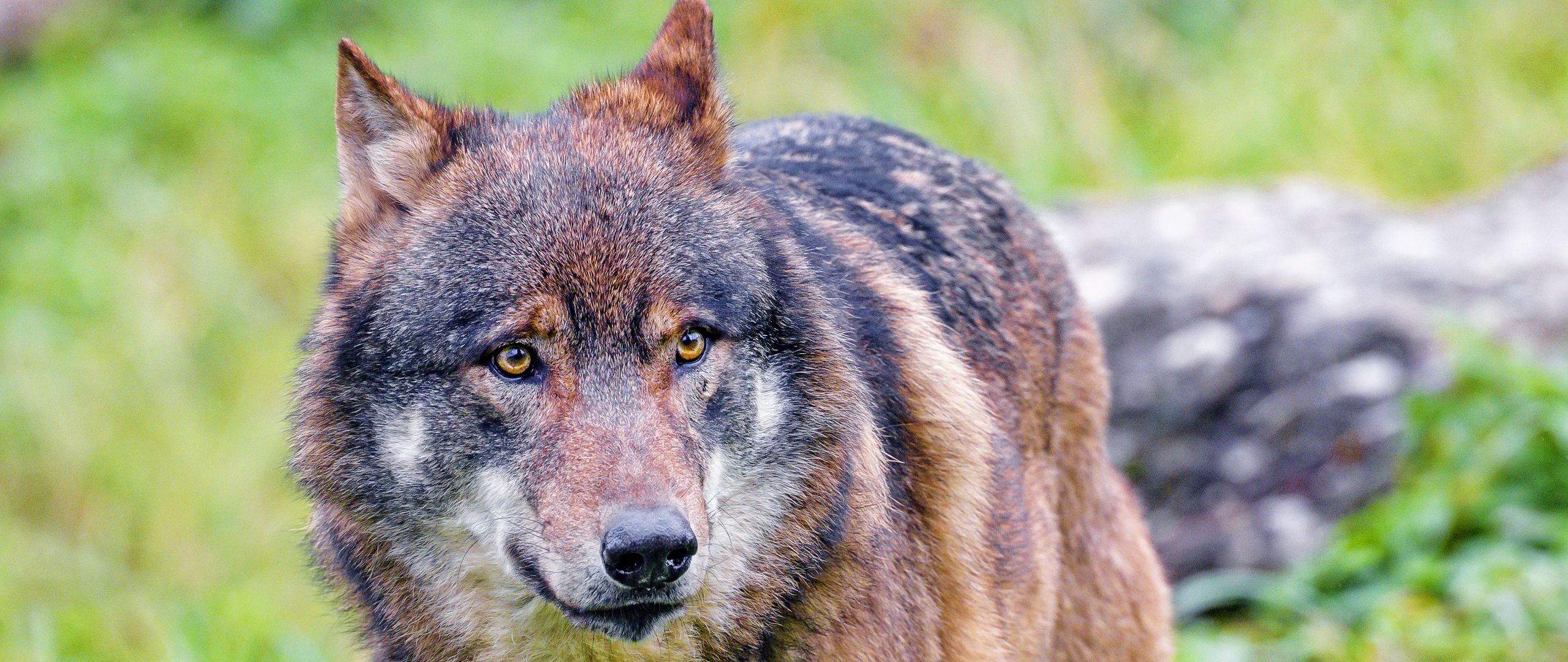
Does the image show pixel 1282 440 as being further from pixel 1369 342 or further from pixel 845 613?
pixel 845 613

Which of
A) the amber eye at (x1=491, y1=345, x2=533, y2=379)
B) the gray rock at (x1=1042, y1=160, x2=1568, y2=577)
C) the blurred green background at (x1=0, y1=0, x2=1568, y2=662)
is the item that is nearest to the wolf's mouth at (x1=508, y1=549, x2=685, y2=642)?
the amber eye at (x1=491, y1=345, x2=533, y2=379)

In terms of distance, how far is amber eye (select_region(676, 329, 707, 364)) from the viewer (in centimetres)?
270

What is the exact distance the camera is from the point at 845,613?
9.57 feet

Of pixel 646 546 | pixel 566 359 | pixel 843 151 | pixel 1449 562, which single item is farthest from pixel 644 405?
pixel 1449 562

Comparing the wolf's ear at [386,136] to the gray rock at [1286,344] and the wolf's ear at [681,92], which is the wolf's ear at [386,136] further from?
the gray rock at [1286,344]

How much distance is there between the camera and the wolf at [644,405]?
2588mm

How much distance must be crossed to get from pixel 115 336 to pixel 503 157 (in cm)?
549

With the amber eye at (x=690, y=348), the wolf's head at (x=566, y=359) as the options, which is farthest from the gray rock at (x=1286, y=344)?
the amber eye at (x=690, y=348)

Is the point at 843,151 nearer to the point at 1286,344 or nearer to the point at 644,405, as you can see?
the point at 644,405

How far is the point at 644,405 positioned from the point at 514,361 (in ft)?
0.87

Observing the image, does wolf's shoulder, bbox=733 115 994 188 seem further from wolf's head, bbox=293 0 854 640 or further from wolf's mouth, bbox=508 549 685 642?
wolf's mouth, bbox=508 549 685 642

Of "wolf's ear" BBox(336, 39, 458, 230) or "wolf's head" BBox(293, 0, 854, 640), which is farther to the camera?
"wolf's ear" BBox(336, 39, 458, 230)

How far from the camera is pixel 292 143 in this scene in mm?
8500

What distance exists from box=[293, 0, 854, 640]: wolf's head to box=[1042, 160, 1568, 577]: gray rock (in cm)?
328
